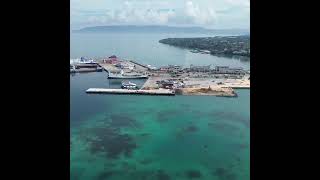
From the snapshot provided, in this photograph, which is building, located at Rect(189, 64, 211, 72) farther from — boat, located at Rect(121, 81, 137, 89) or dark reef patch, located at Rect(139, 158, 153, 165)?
dark reef patch, located at Rect(139, 158, 153, 165)

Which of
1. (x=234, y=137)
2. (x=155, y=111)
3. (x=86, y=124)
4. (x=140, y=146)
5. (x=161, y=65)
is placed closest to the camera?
(x=140, y=146)

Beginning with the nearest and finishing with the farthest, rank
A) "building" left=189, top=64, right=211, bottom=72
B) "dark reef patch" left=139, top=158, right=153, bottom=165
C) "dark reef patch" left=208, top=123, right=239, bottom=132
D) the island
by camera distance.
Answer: "dark reef patch" left=139, top=158, right=153, bottom=165
"dark reef patch" left=208, top=123, right=239, bottom=132
"building" left=189, top=64, right=211, bottom=72
the island

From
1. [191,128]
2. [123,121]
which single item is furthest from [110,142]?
[191,128]

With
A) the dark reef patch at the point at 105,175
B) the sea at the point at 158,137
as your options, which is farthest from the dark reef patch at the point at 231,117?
the dark reef patch at the point at 105,175

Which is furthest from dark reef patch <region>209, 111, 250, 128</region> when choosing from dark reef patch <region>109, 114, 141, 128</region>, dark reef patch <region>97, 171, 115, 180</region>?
dark reef patch <region>97, 171, 115, 180</region>

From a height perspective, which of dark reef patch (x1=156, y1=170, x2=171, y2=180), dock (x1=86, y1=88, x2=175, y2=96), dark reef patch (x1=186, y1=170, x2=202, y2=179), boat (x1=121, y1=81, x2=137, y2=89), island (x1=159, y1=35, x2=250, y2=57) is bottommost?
dark reef patch (x1=186, y1=170, x2=202, y2=179)
